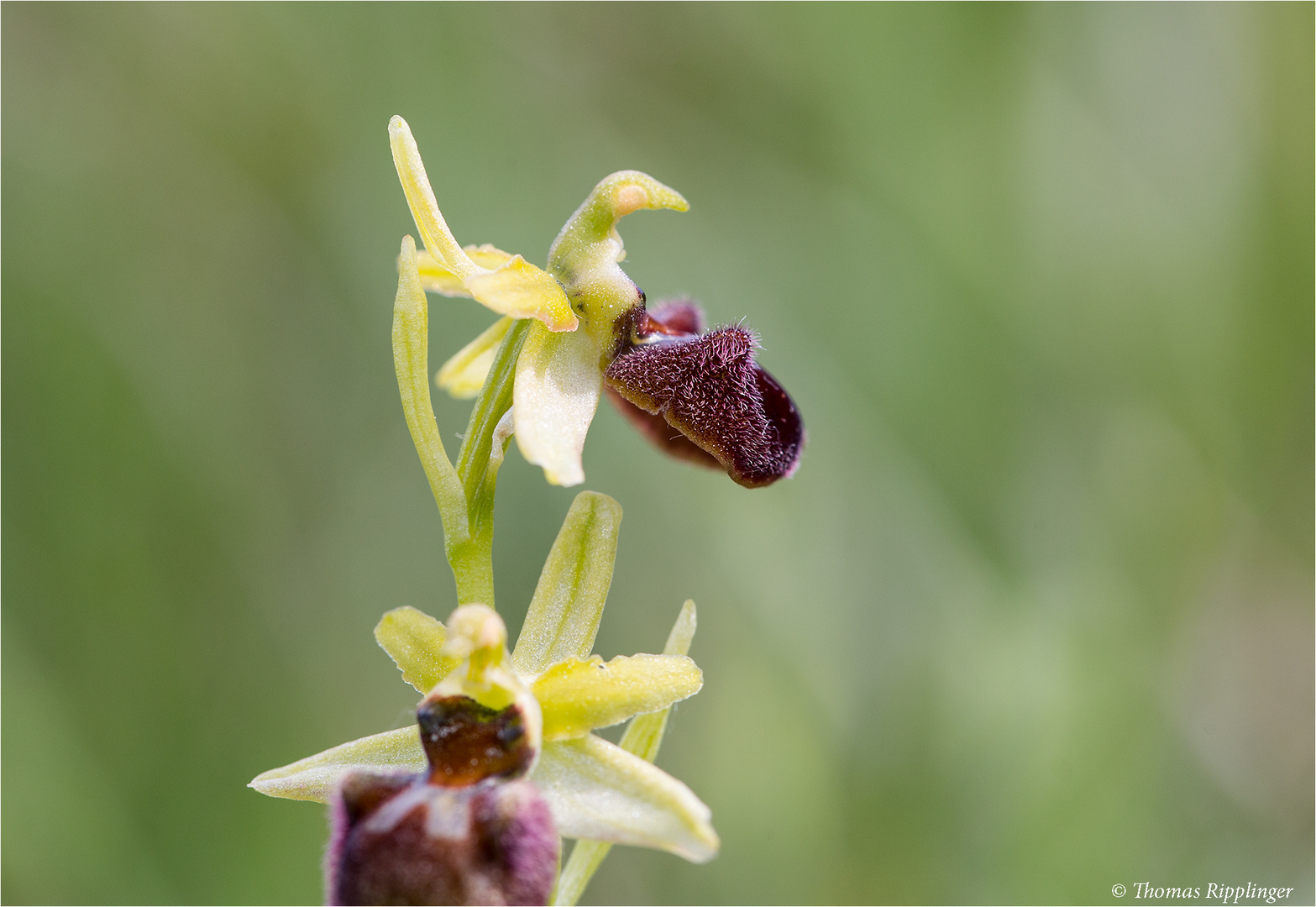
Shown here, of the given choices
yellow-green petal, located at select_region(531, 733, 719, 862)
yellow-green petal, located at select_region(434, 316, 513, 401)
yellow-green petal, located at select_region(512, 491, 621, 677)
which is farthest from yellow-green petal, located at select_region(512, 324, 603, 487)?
yellow-green petal, located at select_region(531, 733, 719, 862)

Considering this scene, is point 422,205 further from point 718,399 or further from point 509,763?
point 509,763

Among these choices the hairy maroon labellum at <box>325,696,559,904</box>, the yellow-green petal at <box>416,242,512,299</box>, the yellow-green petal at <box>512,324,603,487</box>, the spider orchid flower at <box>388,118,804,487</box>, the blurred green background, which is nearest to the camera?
the hairy maroon labellum at <box>325,696,559,904</box>

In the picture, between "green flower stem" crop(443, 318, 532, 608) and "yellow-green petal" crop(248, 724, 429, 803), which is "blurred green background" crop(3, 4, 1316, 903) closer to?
"green flower stem" crop(443, 318, 532, 608)

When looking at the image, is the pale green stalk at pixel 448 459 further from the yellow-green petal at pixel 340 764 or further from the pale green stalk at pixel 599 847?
the pale green stalk at pixel 599 847

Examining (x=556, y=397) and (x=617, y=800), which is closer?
(x=617, y=800)

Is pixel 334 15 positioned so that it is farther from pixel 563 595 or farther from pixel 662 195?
pixel 563 595

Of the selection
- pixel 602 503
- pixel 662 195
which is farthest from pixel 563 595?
pixel 662 195

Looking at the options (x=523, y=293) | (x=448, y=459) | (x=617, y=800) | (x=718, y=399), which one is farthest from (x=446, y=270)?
(x=617, y=800)
